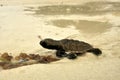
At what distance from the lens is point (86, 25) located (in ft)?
33.4

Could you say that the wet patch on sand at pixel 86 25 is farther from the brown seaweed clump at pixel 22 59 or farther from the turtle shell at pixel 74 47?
the brown seaweed clump at pixel 22 59

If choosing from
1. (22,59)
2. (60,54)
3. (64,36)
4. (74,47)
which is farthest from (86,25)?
(22,59)

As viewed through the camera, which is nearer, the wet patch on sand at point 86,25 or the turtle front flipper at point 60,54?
the turtle front flipper at point 60,54

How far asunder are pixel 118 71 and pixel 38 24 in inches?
221

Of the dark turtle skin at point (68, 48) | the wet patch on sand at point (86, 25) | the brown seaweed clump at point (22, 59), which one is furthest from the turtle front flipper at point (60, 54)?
the wet patch on sand at point (86, 25)

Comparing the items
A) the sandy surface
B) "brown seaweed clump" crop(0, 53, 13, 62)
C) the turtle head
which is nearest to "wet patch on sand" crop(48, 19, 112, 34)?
the sandy surface

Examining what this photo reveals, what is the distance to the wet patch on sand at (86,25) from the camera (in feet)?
30.3

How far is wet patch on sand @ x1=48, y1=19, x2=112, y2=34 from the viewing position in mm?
9227

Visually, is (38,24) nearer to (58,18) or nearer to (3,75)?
(58,18)

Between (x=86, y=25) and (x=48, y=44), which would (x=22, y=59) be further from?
(x=86, y=25)

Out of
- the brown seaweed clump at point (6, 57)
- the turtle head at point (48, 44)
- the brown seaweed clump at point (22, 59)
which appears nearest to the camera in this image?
the brown seaweed clump at point (22, 59)

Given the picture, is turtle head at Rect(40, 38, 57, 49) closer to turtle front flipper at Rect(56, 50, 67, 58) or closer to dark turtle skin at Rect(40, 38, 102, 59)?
dark turtle skin at Rect(40, 38, 102, 59)

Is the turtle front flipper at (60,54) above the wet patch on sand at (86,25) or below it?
above

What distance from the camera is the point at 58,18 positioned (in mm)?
11578
